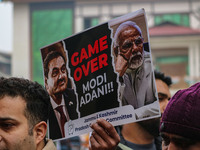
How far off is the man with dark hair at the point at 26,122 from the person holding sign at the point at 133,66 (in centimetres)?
15

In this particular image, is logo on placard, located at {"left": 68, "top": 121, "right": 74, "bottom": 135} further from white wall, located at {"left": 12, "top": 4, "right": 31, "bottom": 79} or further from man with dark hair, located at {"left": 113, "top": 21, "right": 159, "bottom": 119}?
white wall, located at {"left": 12, "top": 4, "right": 31, "bottom": 79}

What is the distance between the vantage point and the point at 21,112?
A: 149 centimetres

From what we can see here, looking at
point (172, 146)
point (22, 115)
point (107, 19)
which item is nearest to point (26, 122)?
point (22, 115)

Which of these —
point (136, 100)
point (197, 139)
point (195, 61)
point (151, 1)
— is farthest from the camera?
point (151, 1)

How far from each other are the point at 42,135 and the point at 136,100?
41 centimetres

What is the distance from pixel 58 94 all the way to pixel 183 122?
63 cm

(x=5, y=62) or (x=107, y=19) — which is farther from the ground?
(x=107, y=19)

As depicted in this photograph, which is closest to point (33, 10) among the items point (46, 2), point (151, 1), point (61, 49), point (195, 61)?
point (46, 2)

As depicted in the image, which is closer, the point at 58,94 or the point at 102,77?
the point at 102,77

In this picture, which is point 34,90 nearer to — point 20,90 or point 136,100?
point 20,90

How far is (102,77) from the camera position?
4.94 ft

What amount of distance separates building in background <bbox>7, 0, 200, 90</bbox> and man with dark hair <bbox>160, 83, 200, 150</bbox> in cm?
1506

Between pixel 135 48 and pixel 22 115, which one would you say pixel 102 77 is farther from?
pixel 22 115

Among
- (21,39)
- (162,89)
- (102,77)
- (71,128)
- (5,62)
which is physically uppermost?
(102,77)
